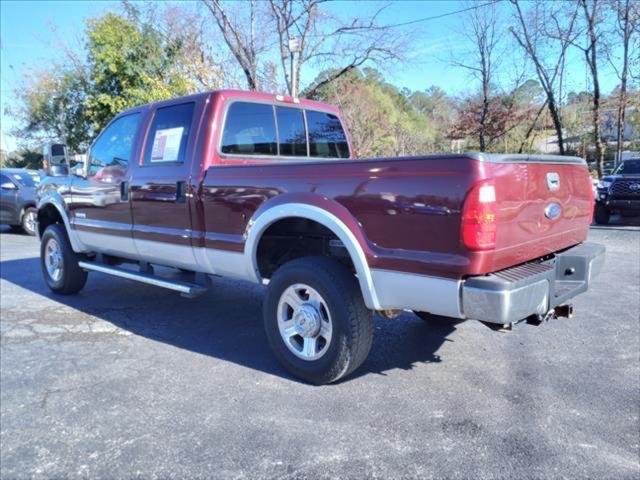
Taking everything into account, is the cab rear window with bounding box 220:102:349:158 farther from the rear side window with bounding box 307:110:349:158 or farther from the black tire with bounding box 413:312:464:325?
the black tire with bounding box 413:312:464:325

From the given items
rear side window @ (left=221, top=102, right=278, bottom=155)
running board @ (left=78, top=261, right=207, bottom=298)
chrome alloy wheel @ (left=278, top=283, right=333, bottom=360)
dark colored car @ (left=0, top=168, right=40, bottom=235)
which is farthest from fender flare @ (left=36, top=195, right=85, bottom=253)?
dark colored car @ (left=0, top=168, right=40, bottom=235)

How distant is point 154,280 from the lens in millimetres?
4707

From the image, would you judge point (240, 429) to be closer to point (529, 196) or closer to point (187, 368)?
point (187, 368)

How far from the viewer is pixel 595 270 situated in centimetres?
378

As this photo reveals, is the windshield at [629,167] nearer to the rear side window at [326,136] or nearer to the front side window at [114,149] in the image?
the rear side window at [326,136]

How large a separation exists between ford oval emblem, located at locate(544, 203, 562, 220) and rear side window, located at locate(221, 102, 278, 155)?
97.0 inches

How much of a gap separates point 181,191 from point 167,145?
0.53 metres

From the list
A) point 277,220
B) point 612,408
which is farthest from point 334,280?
point 612,408

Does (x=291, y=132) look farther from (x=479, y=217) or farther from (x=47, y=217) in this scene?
(x=47, y=217)

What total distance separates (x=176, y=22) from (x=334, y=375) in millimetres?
22159

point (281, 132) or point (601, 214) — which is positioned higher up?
point (281, 132)

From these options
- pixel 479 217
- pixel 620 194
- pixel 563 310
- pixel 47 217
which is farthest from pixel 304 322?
pixel 620 194

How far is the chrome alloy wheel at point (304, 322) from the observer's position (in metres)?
3.54

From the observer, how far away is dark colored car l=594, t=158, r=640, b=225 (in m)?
12.1
